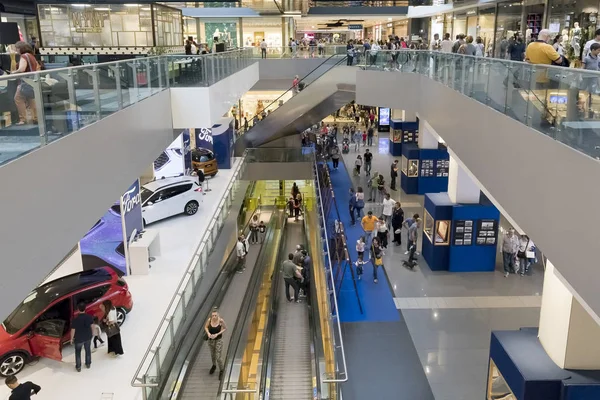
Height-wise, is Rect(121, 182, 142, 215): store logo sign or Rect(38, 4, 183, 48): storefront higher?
Rect(38, 4, 183, 48): storefront

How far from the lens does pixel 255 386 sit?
9703 millimetres

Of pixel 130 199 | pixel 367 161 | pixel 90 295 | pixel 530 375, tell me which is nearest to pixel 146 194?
pixel 130 199

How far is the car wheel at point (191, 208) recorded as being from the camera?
18.4 m

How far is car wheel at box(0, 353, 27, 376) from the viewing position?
31.1 ft

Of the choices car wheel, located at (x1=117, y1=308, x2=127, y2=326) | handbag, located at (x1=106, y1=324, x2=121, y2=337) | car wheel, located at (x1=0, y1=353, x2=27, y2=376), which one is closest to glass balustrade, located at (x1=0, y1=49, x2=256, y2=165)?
handbag, located at (x1=106, y1=324, x2=121, y2=337)

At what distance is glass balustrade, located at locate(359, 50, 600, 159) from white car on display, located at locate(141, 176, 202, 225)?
31.5ft

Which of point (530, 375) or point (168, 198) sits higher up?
point (530, 375)

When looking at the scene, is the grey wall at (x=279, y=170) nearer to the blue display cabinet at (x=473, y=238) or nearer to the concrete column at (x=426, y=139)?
the concrete column at (x=426, y=139)

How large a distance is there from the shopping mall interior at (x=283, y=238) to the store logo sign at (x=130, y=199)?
6.7 inches

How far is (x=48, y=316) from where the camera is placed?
1004cm

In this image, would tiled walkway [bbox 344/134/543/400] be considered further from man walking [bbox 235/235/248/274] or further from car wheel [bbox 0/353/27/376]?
car wheel [bbox 0/353/27/376]

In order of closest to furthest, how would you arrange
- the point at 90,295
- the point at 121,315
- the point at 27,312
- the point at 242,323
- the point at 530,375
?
the point at 530,375 < the point at 27,312 < the point at 90,295 < the point at 121,315 < the point at 242,323

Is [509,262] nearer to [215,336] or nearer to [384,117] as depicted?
[215,336]

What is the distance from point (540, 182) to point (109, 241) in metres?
10.1
